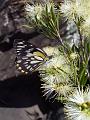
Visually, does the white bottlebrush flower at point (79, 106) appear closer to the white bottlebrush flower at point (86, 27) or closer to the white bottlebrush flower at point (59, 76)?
the white bottlebrush flower at point (59, 76)

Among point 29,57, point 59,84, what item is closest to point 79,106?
point 59,84

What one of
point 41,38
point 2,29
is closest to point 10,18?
point 2,29

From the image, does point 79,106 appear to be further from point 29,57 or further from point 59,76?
point 29,57

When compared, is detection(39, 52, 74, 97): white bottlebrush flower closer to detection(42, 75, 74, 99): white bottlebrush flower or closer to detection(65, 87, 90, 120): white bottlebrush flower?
detection(42, 75, 74, 99): white bottlebrush flower

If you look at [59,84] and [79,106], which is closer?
[79,106]

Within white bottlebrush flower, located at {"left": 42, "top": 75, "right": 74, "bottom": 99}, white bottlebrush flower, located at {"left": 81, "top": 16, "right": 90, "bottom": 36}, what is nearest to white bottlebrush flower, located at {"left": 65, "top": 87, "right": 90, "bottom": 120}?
white bottlebrush flower, located at {"left": 42, "top": 75, "right": 74, "bottom": 99}

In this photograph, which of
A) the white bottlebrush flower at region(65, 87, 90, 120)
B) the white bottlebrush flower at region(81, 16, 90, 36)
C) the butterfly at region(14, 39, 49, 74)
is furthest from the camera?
the butterfly at region(14, 39, 49, 74)

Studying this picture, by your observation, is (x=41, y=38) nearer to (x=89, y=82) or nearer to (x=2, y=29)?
(x=2, y=29)
